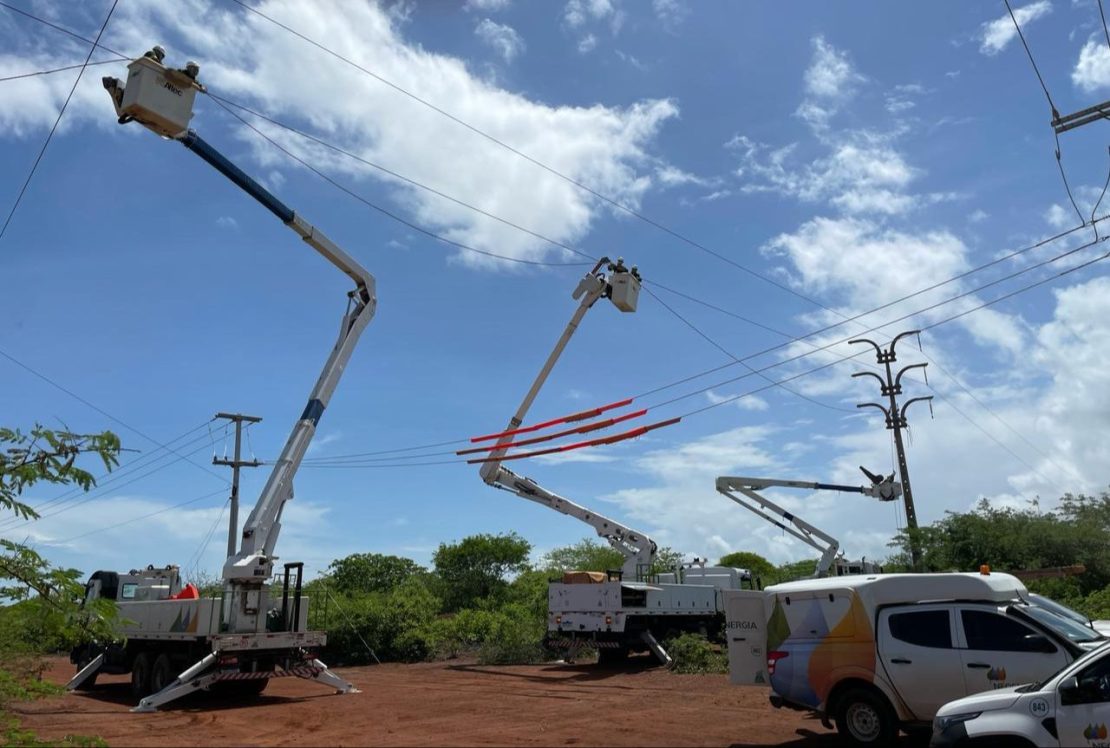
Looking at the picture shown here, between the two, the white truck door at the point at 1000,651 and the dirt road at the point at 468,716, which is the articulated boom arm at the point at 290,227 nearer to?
the dirt road at the point at 468,716

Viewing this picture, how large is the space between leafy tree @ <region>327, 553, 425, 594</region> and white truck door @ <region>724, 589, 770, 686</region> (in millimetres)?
34714

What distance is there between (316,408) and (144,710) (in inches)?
265

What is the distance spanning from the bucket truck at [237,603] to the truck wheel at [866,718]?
1114 cm

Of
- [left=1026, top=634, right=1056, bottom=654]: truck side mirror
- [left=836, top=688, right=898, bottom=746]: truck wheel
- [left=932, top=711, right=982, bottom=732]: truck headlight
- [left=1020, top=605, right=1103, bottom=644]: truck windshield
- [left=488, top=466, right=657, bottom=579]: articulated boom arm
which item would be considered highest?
[left=488, top=466, right=657, bottom=579]: articulated boom arm

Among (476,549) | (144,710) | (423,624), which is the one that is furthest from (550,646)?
(476,549)

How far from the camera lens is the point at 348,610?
3106cm

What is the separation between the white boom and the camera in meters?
23.7

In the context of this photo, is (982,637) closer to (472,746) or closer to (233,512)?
(472,746)

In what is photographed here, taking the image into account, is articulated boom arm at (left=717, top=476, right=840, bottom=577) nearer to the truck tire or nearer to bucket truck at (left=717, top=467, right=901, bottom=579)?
bucket truck at (left=717, top=467, right=901, bottom=579)

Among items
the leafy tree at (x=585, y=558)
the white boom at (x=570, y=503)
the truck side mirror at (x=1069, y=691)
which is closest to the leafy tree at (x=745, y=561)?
the leafy tree at (x=585, y=558)

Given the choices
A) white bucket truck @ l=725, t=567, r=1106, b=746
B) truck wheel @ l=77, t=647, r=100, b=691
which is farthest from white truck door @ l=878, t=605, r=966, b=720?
truck wheel @ l=77, t=647, r=100, b=691

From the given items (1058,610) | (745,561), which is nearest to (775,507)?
(1058,610)

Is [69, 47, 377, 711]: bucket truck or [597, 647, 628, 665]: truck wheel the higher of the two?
[69, 47, 377, 711]: bucket truck

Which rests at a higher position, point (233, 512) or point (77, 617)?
point (233, 512)
